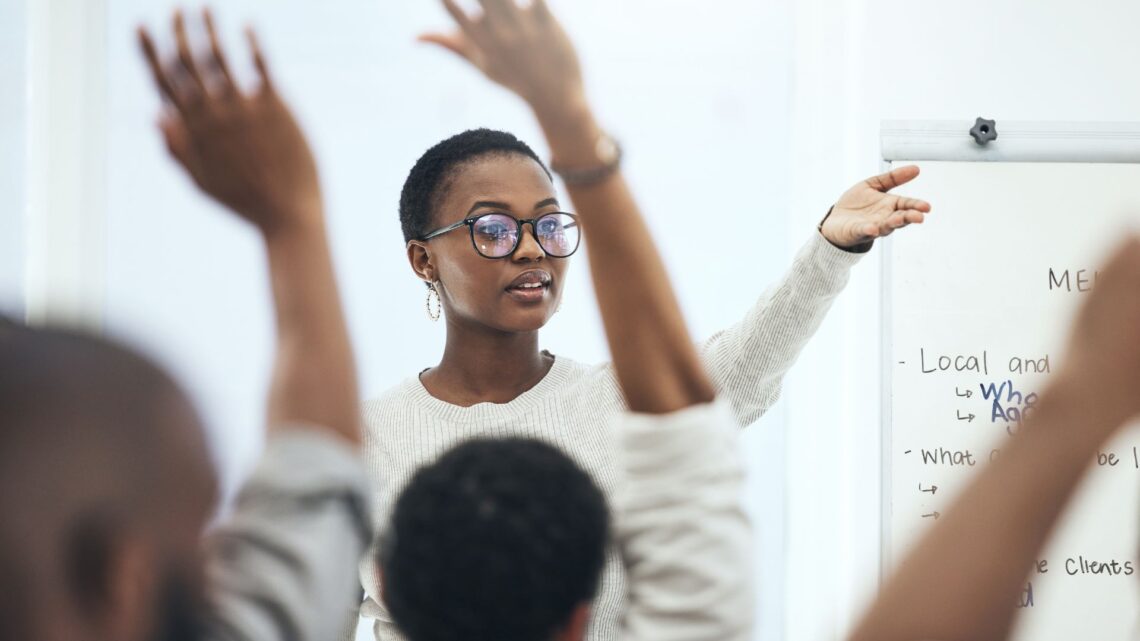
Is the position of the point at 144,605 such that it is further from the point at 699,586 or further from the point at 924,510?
the point at 924,510

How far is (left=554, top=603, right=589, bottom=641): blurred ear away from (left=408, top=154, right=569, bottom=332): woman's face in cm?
96

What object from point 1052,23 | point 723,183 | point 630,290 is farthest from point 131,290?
point 1052,23

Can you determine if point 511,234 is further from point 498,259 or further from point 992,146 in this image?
point 992,146

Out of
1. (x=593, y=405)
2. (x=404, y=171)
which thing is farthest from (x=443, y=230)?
(x=404, y=171)

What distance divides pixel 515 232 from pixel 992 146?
1.19 metres

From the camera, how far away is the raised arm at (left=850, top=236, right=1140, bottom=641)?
1.76 feet

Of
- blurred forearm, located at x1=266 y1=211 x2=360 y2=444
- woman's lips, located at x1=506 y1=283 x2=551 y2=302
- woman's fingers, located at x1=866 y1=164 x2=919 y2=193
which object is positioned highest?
woman's fingers, located at x1=866 y1=164 x2=919 y2=193

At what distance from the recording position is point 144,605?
455 millimetres

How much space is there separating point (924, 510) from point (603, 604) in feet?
3.41

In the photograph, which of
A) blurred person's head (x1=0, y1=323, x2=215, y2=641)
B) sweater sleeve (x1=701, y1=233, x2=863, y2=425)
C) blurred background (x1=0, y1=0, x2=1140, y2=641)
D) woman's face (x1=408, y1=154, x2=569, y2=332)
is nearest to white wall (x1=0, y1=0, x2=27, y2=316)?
blurred background (x1=0, y1=0, x2=1140, y2=641)

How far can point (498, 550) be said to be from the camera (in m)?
0.62

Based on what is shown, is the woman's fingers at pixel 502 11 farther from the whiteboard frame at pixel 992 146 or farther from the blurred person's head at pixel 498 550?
the whiteboard frame at pixel 992 146

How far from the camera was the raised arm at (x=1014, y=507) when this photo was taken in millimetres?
538

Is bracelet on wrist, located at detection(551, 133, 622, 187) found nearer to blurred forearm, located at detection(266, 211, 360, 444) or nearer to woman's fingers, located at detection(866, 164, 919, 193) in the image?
blurred forearm, located at detection(266, 211, 360, 444)
